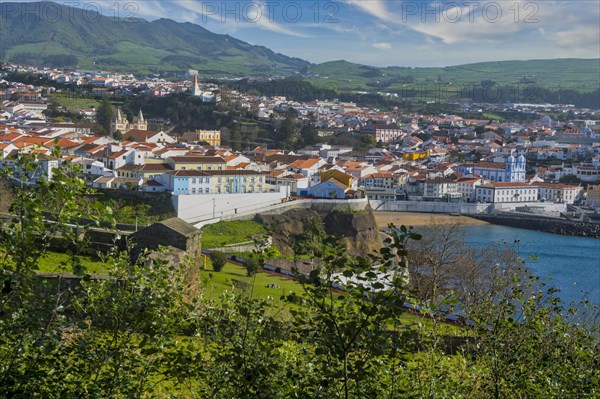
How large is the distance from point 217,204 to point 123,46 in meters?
116

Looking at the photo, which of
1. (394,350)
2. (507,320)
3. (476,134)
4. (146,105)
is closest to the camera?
(394,350)

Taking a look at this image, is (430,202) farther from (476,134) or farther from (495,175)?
(476,134)

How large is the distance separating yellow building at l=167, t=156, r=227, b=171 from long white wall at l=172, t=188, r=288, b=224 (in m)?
2.42

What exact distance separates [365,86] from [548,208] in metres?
74.5

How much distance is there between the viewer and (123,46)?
133250mm

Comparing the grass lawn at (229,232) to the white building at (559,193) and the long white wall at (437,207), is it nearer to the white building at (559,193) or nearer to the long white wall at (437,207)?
the long white wall at (437,207)

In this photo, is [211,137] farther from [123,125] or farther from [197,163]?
[197,163]

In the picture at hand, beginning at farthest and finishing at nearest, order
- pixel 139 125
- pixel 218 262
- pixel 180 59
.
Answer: pixel 180 59 < pixel 139 125 < pixel 218 262

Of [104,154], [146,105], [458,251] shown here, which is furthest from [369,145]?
[458,251]

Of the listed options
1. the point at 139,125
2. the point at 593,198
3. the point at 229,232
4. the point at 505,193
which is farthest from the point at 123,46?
the point at 229,232

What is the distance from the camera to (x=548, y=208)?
3716 centimetres

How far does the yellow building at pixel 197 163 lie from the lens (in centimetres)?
2509

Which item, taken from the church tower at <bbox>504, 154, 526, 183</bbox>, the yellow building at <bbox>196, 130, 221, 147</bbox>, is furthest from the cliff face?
the church tower at <bbox>504, 154, 526, 183</bbox>

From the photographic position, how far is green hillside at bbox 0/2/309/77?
362 feet
